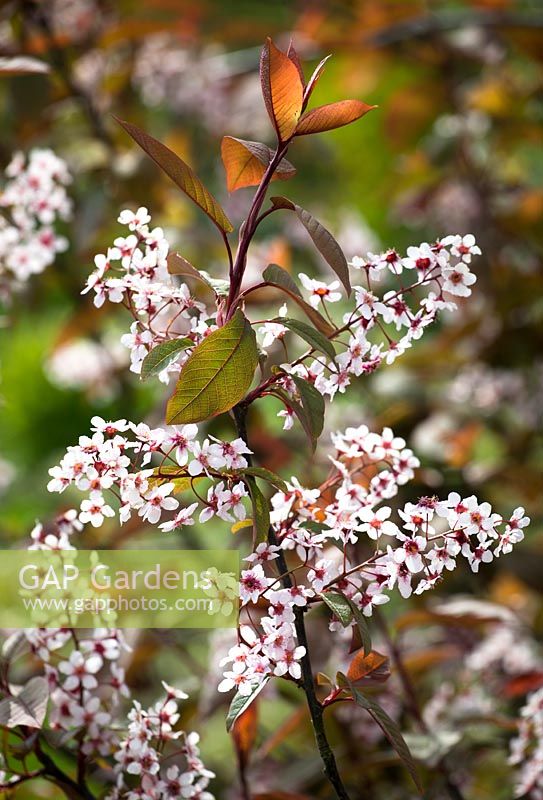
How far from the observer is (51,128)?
4.38ft

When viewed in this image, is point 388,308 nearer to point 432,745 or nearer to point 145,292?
point 145,292

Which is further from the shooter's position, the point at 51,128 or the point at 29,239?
the point at 51,128

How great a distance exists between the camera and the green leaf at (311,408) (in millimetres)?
485

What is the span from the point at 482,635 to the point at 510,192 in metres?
0.77

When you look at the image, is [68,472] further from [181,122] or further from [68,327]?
[181,122]

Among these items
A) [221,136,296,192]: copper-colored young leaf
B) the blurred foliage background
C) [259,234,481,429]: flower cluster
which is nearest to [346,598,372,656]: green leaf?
[259,234,481,429]: flower cluster

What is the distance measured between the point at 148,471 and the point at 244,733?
0.33m

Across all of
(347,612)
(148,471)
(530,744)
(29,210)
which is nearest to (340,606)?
(347,612)

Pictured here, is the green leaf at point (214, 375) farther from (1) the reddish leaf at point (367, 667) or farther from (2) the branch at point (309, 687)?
(1) the reddish leaf at point (367, 667)

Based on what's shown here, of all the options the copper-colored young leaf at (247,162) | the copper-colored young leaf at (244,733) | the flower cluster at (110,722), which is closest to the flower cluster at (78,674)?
the flower cluster at (110,722)

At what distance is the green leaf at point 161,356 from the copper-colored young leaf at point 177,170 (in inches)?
2.6

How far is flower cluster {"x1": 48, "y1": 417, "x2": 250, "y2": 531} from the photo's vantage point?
1.56 feet

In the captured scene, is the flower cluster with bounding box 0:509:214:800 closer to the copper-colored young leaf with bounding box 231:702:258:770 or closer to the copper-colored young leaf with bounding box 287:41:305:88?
the copper-colored young leaf with bounding box 231:702:258:770

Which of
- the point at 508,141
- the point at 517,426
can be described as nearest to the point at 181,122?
the point at 508,141
